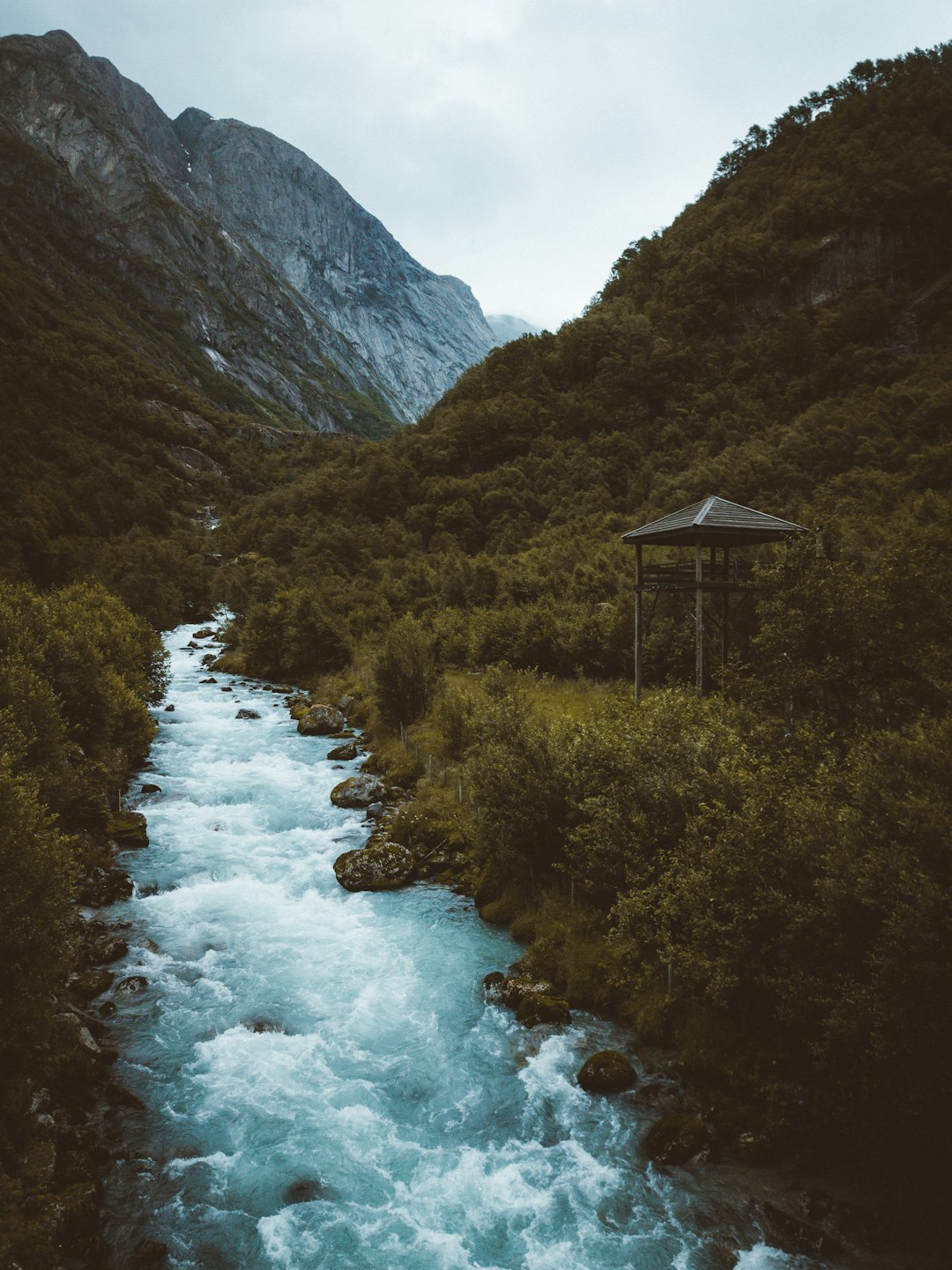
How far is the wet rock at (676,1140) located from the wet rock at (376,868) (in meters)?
14.6

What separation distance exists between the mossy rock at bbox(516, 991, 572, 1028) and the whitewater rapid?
1.15ft

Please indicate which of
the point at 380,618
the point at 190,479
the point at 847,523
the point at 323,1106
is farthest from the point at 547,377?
the point at 323,1106

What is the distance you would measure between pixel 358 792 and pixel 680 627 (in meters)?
21.5

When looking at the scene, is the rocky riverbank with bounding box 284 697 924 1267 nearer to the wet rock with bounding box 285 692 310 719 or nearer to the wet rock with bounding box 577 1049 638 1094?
the wet rock with bounding box 577 1049 638 1094

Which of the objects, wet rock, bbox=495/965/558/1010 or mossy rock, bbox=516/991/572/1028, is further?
wet rock, bbox=495/965/558/1010

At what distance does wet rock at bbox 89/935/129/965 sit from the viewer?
2225 centimetres

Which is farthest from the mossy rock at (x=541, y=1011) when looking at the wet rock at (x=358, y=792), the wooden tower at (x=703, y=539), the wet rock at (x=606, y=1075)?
the wet rock at (x=358, y=792)

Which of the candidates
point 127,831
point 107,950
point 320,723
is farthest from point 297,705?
point 107,950

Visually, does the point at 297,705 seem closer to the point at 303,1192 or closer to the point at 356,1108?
the point at 356,1108

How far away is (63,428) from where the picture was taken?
142 m

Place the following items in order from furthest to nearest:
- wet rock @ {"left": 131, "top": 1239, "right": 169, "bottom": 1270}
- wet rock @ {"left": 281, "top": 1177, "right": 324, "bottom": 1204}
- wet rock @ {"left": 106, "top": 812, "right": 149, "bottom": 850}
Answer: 1. wet rock @ {"left": 106, "top": 812, "right": 149, "bottom": 850}
2. wet rock @ {"left": 281, "top": 1177, "right": 324, "bottom": 1204}
3. wet rock @ {"left": 131, "top": 1239, "right": 169, "bottom": 1270}

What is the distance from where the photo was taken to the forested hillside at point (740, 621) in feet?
44.7

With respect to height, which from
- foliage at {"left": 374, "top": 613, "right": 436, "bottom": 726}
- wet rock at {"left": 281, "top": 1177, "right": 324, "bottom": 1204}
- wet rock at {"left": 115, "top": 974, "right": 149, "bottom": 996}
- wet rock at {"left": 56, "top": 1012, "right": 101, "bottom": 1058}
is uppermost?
foliage at {"left": 374, "top": 613, "right": 436, "bottom": 726}

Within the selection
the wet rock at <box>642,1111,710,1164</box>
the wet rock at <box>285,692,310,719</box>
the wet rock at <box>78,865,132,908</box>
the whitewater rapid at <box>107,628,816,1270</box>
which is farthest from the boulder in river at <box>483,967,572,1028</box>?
the wet rock at <box>285,692,310,719</box>
